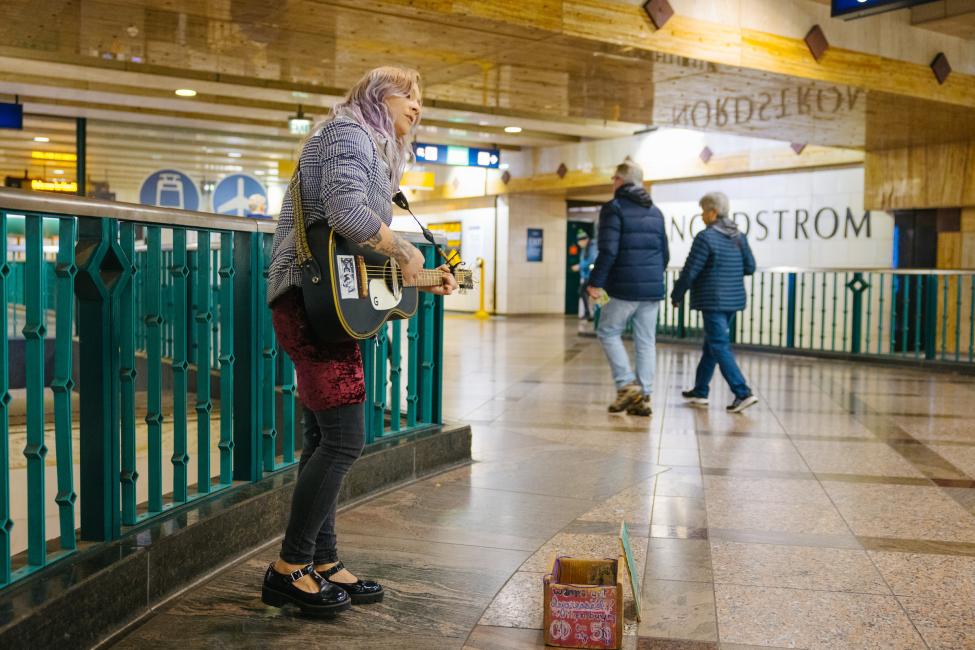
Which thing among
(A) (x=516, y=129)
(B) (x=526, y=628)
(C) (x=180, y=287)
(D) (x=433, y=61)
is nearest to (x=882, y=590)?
(B) (x=526, y=628)

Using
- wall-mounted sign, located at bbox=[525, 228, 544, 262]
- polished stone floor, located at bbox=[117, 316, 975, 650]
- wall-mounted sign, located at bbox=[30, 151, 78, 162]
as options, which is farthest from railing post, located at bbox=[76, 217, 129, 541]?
wall-mounted sign, located at bbox=[525, 228, 544, 262]

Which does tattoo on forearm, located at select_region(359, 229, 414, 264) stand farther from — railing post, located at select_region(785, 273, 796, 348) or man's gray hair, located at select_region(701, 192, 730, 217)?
railing post, located at select_region(785, 273, 796, 348)

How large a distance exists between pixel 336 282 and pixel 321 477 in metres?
0.57

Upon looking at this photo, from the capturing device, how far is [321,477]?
2.72 metres

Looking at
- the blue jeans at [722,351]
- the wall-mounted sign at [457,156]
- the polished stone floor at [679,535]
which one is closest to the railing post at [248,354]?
the polished stone floor at [679,535]

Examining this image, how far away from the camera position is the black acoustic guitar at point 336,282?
2557mm

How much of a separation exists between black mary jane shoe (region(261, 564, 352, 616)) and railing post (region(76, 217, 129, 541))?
46cm

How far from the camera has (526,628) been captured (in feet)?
8.77

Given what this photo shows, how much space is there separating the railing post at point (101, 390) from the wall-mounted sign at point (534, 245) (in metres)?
17.9

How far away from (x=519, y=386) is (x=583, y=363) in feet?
7.35

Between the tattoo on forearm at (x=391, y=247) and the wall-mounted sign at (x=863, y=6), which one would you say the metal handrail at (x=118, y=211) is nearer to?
the tattoo on forearm at (x=391, y=247)

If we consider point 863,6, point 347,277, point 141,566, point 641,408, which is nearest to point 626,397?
point 641,408

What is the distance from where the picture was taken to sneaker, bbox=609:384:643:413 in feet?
21.3

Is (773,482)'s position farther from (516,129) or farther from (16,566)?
(516,129)
